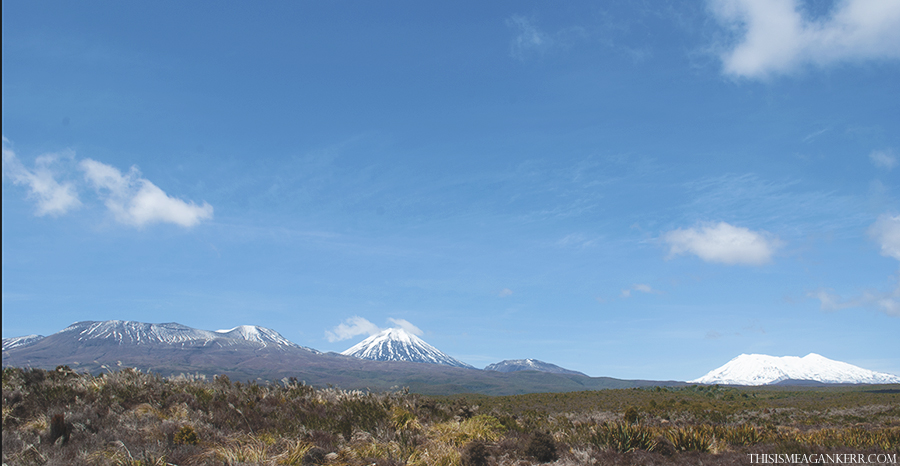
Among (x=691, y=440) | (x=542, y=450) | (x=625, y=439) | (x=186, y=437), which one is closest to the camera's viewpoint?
(x=186, y=437)

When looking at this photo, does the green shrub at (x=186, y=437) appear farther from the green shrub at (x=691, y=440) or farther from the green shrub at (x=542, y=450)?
the green shrub at (x=691, y=440)

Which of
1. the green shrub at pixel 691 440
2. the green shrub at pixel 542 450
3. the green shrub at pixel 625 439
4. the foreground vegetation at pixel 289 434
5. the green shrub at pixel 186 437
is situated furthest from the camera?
the green shrub at pixel 691 440

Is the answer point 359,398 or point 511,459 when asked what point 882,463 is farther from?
point 359,398

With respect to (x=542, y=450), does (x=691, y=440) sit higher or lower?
higher

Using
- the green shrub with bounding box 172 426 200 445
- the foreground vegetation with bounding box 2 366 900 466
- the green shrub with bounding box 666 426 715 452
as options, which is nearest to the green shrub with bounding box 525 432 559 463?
the foreground vegetation with bounding box 2 366 900 466

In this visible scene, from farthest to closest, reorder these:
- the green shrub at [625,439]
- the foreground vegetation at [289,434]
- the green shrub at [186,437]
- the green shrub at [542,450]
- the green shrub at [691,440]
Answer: the green shrub at [691,440]
the green shrub at [625,439]
the green shrub at [542,450]
the green shrub at [186,437]
the foreground vegetation at [289,434]

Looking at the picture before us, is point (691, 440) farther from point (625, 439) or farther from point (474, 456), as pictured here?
point (474, 456)

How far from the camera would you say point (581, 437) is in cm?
1127

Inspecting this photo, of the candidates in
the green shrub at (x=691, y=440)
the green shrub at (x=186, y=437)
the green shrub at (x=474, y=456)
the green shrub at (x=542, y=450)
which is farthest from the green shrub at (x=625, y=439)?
the green shrub at (x=186, y=437)

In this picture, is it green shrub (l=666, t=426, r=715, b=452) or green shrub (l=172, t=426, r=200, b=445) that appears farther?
green shrub (l=666, t=426, r=715, b=452)

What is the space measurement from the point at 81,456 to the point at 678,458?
11.3 metres

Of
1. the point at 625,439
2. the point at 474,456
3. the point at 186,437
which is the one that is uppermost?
the point at 625,439

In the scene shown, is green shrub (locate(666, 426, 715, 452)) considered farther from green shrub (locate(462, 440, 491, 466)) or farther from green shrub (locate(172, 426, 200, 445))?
green shrub (locate(172, 426, 200, 445))

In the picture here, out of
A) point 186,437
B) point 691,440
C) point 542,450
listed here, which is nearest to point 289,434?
point 186,437
